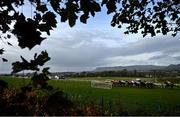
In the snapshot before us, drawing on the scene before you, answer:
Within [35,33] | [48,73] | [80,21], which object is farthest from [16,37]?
[80,21]

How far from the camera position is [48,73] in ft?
13.9

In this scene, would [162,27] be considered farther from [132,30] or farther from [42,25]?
[42,25]

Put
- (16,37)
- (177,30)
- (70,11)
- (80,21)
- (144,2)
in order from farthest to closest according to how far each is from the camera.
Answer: (177,30) → (144,2) → (80,21) → (70,11) → (16,37)

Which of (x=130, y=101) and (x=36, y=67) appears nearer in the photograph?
(x=36, y=67)

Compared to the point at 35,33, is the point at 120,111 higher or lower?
lower

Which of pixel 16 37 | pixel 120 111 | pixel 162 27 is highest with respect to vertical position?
pixel 162 27

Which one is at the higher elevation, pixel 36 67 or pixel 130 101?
pixel 36 67

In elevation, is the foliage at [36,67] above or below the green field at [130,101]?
above

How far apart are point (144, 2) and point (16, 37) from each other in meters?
16.5

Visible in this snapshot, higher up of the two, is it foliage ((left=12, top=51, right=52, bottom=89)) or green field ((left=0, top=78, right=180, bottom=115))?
foliage ((left=12, top=51, right=52, bottom=89))

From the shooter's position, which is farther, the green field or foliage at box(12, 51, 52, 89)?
the green field

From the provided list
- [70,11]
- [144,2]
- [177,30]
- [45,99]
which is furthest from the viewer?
[177,30]

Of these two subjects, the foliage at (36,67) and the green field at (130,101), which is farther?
the green field at (130,101)

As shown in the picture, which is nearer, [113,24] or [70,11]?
[70,11]
